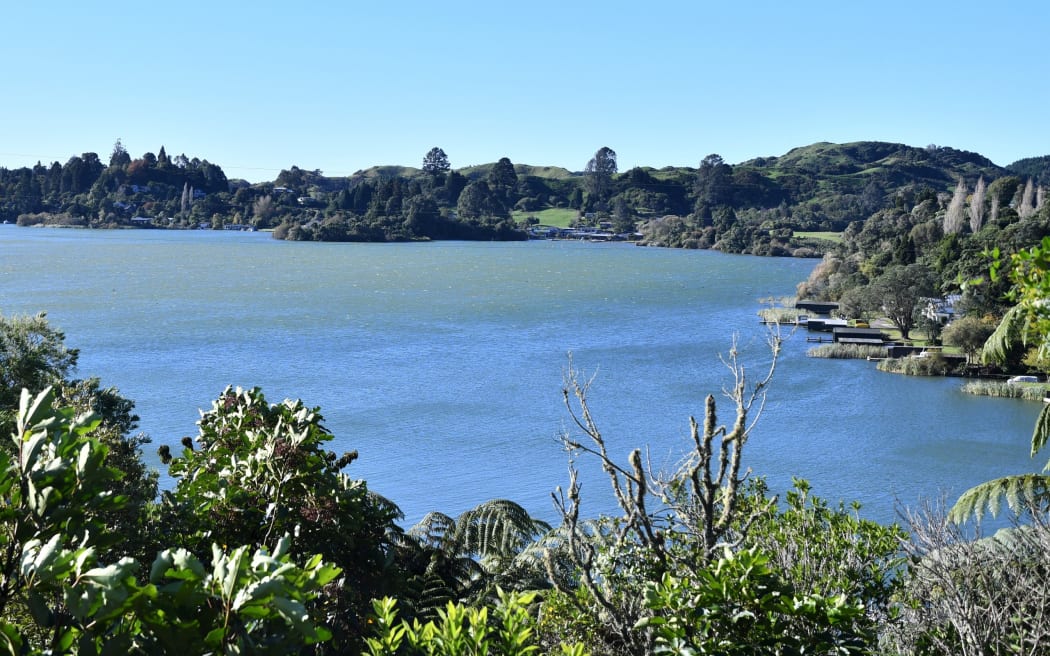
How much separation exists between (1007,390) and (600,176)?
160 m

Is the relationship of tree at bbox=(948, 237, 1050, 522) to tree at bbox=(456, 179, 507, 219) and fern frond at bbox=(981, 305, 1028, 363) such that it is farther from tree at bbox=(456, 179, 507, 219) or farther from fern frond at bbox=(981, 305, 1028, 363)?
tree at bbox=(456, 179, 507, 219)

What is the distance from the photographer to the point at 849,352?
4703 centimetres

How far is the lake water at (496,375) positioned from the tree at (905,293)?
472cm

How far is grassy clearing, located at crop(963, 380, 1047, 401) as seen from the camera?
120 ft

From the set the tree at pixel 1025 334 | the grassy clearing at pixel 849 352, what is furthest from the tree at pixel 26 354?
the grassy clearing at pixel 849 352

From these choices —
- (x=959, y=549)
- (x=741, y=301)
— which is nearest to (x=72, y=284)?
(x=741, y=301)

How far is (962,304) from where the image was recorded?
46.5m

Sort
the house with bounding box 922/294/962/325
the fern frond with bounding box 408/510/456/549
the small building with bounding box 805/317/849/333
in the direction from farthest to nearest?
1. the small building with bounding box 805/317/849/333
2. the house with bounding box 922/294/962/325
3. the fern frond with bounding box 408/510/456/549

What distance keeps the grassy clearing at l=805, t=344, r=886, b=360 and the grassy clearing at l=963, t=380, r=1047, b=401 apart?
7.56 meters

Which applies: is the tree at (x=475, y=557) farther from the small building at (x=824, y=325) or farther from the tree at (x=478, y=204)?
the tree at (x=478, y=204)

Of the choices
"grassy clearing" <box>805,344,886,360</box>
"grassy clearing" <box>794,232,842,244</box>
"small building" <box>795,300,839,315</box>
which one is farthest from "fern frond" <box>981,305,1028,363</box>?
"grassy clearing" <box>794,232,842,244</box>

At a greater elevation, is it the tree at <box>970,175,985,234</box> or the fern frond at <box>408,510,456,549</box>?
the tree at <box>970,175,985,234</box>

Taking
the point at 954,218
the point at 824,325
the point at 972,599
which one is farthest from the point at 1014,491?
the point at 954,218

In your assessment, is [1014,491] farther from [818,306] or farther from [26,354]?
[818,306]
